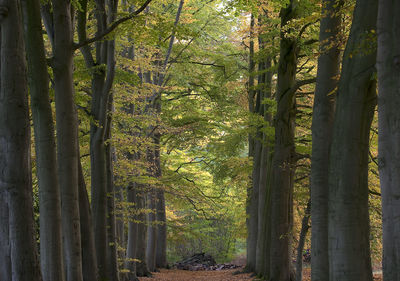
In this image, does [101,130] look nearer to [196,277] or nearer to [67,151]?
[67,151]

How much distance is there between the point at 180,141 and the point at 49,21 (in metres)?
14.0

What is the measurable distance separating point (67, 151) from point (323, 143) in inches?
180

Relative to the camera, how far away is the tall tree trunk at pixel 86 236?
9.71 meters

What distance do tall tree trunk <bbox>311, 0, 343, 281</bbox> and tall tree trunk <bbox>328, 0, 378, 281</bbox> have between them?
1.53m

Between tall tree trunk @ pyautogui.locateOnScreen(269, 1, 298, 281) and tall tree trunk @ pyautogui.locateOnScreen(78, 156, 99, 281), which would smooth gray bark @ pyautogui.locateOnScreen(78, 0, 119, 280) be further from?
tall tree trunk @ pyautogui.locateOnScreen(269, 1, 298, 281)

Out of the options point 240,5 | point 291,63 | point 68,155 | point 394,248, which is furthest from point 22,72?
point 291,63

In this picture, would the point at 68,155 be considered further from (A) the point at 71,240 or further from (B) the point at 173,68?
(B) the point at 173,68

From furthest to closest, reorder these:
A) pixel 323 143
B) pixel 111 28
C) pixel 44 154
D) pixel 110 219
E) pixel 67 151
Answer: pixel 110 219, pixel 111 28, pixel 67 151, pixel 323 143, pixel 44 154

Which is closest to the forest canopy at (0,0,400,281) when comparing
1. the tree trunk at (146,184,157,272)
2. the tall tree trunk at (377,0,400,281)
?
the tall tree trunk at (377,0,400,281)

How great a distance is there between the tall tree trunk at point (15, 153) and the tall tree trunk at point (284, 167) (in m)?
7.62

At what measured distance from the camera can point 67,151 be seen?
8445mm

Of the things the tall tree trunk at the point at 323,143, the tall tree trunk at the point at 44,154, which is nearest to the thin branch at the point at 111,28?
the tall tree trunk at the point at 44,154

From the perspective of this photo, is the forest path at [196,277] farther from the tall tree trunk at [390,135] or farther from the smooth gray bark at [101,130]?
the tall tree trunk at [390,135]

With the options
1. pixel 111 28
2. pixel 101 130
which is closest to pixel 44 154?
pixel 111 28
